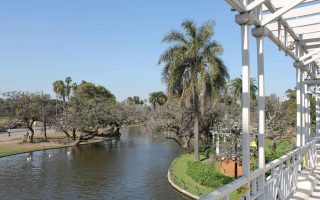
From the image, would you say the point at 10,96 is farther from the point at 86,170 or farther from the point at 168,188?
the point at 168,188

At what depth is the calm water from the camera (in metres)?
23.4

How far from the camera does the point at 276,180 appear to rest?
6.76m

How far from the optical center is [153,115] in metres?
40.8

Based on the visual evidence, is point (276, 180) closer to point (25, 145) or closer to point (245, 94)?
point (245, 94)

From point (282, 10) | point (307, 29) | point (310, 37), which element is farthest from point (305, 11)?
point (282, 10)

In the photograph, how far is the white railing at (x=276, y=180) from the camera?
439cm

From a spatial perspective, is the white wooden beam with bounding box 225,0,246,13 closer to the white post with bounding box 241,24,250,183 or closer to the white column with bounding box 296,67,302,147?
the white post with bounding box 241,24,250,183

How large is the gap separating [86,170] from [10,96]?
2707cm

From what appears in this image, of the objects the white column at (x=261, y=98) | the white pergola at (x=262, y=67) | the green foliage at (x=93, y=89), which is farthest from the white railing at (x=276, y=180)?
the green foliage at (x=93, y=89)

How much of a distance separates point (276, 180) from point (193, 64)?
76.4 feet

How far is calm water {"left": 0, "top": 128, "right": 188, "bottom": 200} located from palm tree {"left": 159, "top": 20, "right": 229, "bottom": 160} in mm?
5909

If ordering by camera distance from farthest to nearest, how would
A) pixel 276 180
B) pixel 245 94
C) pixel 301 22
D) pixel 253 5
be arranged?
pixel 301 22 < pixel 276 180 < pixel 253 5 < pixel 245 94

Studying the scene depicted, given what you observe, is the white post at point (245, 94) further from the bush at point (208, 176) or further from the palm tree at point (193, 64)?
the palm tree at point (193, 64)

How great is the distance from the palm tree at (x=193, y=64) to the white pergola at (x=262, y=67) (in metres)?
17.6
